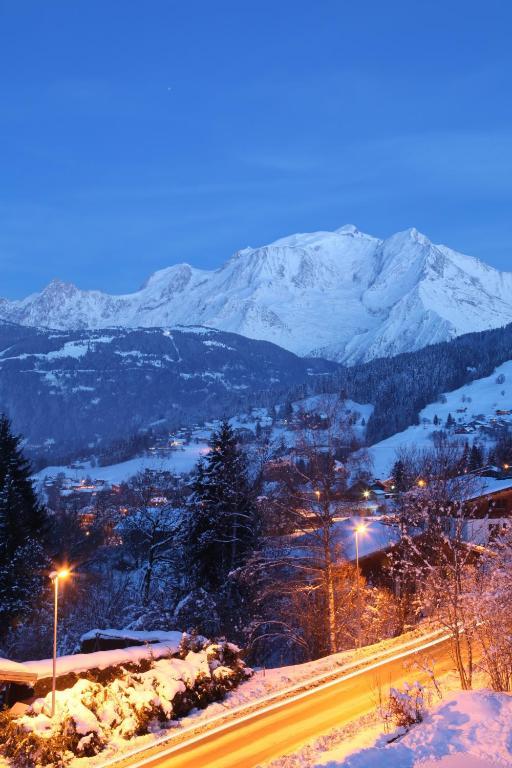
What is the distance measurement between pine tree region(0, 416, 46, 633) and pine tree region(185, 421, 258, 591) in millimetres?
8825

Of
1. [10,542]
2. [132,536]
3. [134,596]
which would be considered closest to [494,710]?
[10,542]

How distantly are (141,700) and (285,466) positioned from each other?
524 inches

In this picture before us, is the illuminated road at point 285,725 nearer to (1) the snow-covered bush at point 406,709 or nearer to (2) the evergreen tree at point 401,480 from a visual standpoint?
(1) the snow-covered bush at point 406,709

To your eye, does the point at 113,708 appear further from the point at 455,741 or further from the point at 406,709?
the point at 455,741

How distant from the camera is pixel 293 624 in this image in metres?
41.7

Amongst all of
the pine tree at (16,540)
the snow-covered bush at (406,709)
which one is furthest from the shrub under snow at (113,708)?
the pine tree at (16,540)

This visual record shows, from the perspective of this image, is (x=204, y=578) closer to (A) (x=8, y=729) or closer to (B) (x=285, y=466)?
(B) (x=285, y=466)

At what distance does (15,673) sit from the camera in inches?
854

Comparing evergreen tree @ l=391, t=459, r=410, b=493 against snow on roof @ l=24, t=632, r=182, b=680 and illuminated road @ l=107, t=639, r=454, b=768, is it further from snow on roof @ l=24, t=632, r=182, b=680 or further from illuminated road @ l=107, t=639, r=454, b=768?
snow on roof @ l=24, t=632, r=182, b=680

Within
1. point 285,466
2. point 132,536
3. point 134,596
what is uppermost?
point 285,466

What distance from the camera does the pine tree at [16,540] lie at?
40.6 meters

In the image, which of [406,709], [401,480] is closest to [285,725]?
[406,709]

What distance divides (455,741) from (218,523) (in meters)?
25.6

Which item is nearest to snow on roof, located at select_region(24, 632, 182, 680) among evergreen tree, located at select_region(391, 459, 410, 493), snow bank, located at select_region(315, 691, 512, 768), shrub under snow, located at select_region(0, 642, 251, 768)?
shrub under snow, located at select_region(0, 642, 251, 768)
